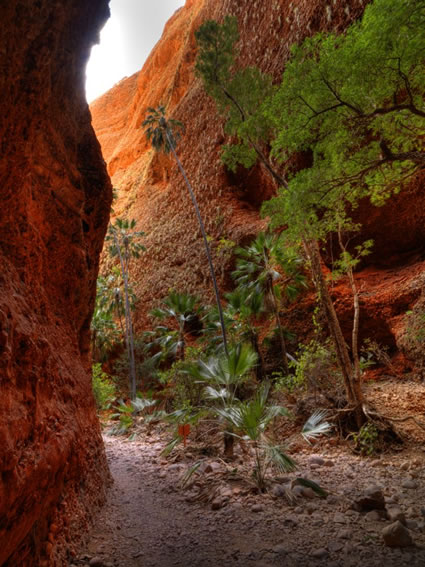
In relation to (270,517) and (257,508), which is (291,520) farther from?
(257,508)

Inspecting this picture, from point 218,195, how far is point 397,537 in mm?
18880

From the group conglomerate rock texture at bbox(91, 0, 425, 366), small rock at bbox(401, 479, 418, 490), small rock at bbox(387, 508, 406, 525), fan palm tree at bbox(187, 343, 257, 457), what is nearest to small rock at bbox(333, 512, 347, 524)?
small rock at bbox(387, 508, 406, 525)

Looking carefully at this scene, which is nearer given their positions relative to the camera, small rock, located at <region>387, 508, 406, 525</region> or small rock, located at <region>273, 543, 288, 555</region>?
small rock, located at <region>273, 543, 288, 555</region>

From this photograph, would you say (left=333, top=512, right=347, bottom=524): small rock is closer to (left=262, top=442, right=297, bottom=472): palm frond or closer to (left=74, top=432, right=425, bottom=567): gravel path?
(left=74, top=432, right=425, bottom=567): gravel path

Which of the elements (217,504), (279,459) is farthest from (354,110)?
(217,504)

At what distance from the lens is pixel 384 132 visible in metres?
5.92

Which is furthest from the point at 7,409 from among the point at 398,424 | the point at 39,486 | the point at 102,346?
the point at 102,346

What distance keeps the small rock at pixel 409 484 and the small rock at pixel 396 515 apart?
46.3 inches

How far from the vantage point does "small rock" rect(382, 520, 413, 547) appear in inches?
112

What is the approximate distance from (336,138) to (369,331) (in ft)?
28.7

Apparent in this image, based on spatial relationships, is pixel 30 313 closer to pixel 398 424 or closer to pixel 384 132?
pixel 384 132

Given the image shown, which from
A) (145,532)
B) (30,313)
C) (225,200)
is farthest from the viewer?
(225,200)

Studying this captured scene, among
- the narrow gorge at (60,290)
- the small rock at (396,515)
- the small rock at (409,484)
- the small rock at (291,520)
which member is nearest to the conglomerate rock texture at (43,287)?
the narrow gorge at (60,290)

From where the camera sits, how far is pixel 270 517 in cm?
378
